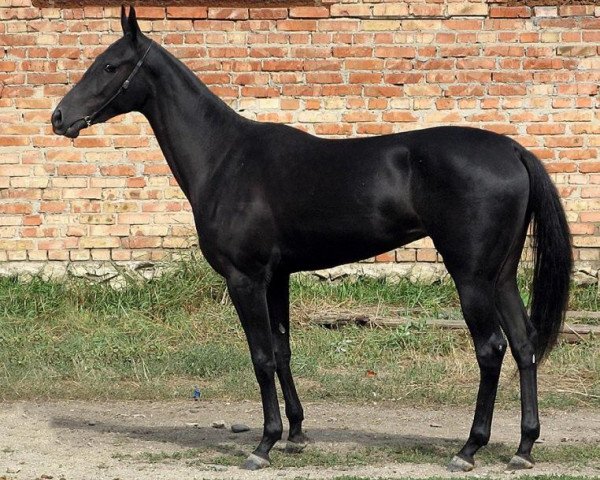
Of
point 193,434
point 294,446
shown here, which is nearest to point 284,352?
point 294,446

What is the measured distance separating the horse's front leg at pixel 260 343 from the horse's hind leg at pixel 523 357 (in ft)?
4.12

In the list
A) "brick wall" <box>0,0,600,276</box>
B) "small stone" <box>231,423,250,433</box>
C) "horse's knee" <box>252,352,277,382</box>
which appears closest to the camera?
"horse's knee" <box>252,352,277,382</box>

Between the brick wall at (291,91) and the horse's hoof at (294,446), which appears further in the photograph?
the brick wall at (291,91)

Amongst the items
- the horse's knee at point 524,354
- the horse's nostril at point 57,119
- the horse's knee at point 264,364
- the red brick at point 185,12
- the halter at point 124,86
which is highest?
the red brick at point 185,12

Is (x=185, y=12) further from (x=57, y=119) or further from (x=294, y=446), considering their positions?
(x=294, y=446)

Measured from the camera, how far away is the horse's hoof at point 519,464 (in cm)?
585

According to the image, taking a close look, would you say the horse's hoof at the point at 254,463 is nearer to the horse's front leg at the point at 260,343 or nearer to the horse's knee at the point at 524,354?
the horse's front leg at the point at 260,343

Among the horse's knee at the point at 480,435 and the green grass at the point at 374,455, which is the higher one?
the horse's knee at the point at 480,435

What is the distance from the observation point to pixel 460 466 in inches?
230

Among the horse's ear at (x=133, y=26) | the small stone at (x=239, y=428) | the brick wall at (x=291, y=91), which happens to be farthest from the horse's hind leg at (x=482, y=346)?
the brick wall at (x=291, y=91)

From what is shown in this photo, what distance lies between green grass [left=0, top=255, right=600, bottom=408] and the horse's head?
219 cm

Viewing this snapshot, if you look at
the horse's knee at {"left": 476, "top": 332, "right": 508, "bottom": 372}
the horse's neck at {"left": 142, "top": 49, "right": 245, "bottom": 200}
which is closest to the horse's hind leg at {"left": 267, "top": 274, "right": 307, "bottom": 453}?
the horse's neck at {"left": 142, "top": 49, "right": 245, "bottom": 200}

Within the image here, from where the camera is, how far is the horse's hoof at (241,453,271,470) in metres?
5.95

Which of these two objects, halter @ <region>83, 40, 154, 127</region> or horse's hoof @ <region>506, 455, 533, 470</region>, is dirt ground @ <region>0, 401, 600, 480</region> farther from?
halter @ <region>83, 40, 154, 127</region>
